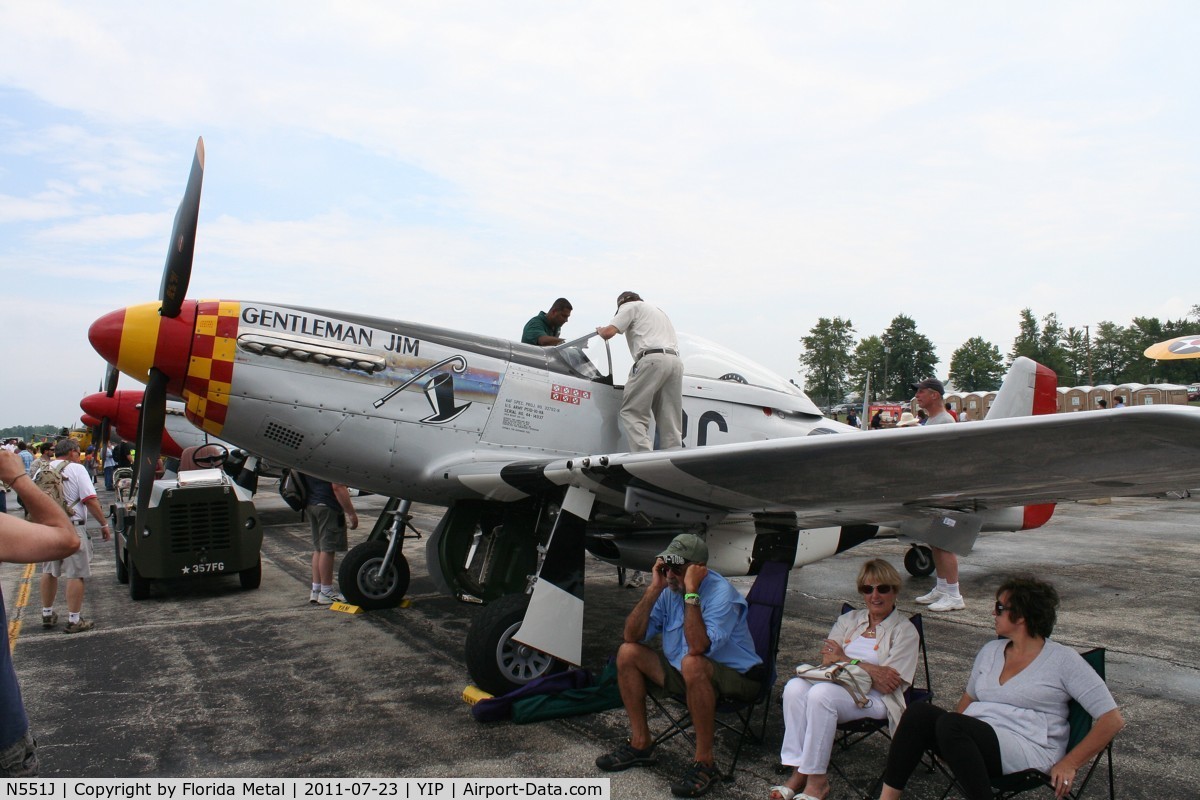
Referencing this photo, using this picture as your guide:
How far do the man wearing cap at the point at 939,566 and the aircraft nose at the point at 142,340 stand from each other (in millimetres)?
5287

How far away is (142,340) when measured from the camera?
15.1ft

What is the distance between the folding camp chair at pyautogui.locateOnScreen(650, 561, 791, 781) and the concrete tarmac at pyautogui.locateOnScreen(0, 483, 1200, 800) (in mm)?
120

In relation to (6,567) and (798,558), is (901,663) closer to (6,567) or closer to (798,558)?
(798,558)

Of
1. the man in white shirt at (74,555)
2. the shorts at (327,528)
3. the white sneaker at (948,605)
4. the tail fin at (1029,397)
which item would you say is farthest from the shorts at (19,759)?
the tail fin at (1029,397)

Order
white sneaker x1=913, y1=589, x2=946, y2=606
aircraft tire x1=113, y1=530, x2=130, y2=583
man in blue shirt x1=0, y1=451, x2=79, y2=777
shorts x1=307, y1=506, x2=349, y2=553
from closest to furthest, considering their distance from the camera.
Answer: man in blue shirt x1=0, y1=451, x2=79, y2=777 < white sneaker x1=913, y1=589, x2=946, y2=606 < shorts x1=307, y1=506, x2=349, y2=553 < aircraft tire x1=113, y1=530, x2=130, y2=583

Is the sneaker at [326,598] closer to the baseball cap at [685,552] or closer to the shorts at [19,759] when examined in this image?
the baseball cap at [685,552]

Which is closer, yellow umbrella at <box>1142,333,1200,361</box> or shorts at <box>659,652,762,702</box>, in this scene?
shorts at <box>659,652,762,702</box>

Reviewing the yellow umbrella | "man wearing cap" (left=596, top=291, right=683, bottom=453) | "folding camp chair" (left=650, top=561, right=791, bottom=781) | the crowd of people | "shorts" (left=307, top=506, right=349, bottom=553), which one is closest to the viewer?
the crowd of people

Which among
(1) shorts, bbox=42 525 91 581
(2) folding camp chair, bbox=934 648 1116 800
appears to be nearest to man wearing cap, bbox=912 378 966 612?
(2) folding camp chair, bbox=934 648 1116 800

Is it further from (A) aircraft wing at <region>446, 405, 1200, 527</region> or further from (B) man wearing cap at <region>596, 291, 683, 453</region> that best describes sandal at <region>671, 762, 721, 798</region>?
(B) man wearing cap at <region>596, 291, 683, 453</region>

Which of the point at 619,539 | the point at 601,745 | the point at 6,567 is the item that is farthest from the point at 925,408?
the point at 6,567

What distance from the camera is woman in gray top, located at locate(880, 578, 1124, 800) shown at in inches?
102
